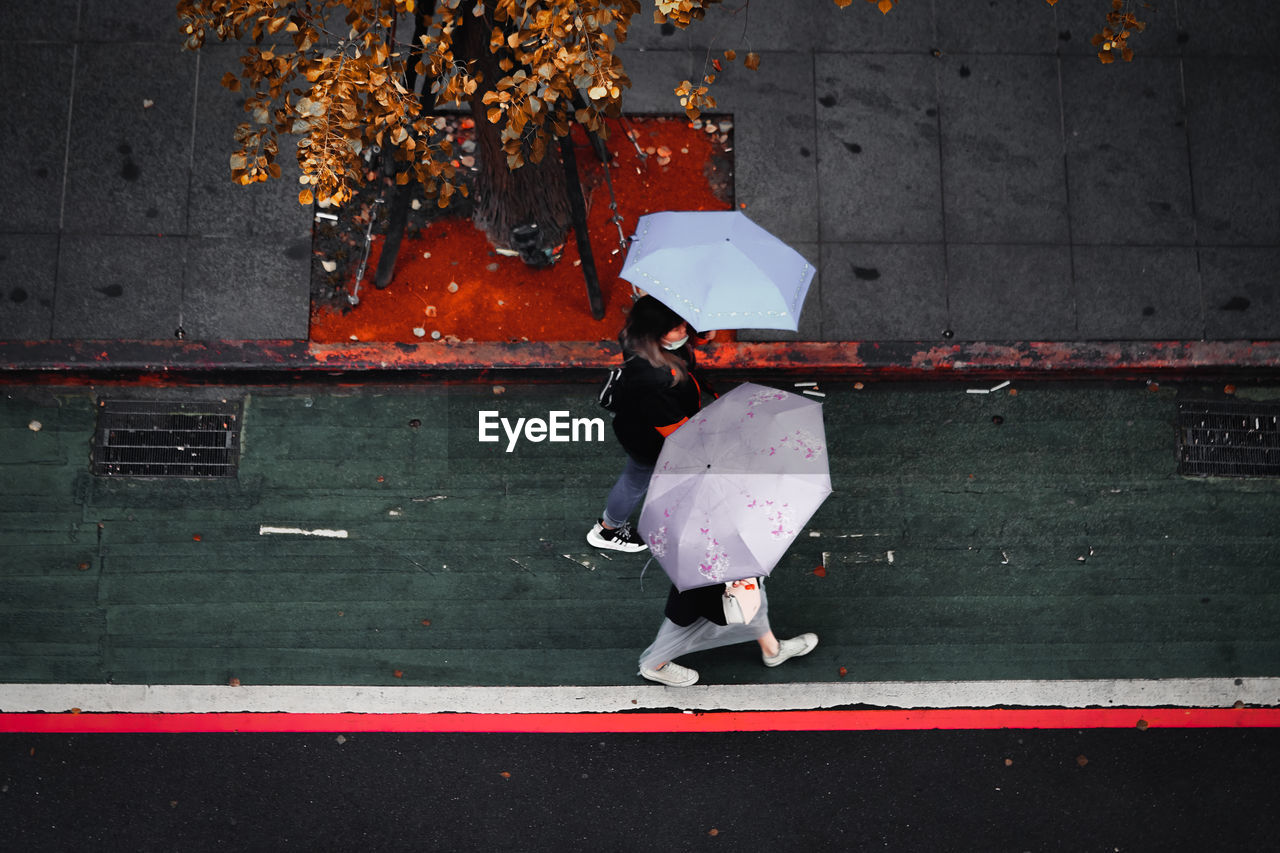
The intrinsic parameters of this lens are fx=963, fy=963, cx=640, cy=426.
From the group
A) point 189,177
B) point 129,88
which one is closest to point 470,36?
point 189,177

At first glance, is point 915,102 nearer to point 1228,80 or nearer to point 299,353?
point 1228,80

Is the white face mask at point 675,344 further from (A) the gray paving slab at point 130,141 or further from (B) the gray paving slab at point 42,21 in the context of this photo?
(B) the gray paving slab at point 42,21

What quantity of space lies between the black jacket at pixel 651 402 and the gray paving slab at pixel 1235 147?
444 cm

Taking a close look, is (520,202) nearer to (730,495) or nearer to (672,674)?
(730,495)

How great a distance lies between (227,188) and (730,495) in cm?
455

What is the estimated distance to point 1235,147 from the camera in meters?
7.31

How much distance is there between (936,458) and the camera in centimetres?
679

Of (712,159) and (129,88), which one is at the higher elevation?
(129,88)

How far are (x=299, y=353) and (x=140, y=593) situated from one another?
1925 millimetres

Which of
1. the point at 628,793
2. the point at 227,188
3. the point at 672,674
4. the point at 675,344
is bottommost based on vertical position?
the point at 628,793

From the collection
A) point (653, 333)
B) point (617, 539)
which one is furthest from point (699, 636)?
point (653, 333)

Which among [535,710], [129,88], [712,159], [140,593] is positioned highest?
[129,88]

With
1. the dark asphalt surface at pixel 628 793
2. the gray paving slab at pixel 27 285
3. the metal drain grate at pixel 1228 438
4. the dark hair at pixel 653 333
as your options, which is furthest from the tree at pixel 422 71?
the dark asphalt surface at pixel 628 793

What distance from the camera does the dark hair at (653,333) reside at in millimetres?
5160
